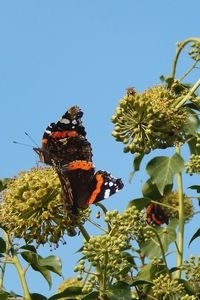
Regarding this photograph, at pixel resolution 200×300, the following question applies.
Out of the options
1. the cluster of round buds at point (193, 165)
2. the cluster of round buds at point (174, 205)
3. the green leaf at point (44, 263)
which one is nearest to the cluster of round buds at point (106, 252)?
the green leaf at point (44, 263)

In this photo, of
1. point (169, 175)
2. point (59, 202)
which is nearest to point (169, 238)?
point (169, 175)

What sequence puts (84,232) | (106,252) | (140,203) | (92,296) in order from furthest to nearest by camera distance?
(140,203) → (84,232) → (92,296) → (106,252)

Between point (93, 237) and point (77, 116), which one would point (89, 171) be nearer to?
point (77, 116)

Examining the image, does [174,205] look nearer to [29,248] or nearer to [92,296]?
[29,248]

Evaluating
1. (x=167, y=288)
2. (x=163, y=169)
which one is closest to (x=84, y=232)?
(x=167, y=288)

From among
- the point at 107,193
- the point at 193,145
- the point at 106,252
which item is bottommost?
the point at 106,252

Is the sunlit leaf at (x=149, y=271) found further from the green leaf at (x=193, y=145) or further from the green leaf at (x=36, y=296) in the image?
the green leaf at (x=193, y=145)
